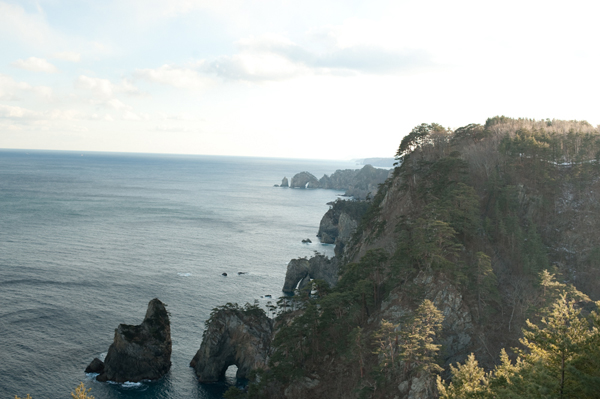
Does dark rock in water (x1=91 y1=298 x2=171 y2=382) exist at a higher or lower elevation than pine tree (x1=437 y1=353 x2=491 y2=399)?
lower

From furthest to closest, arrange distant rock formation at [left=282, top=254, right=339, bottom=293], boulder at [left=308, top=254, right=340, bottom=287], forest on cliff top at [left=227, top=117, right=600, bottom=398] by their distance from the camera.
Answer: boulder at [left=308, top=254, right=340, bottom=287] < distant rock formation at [left=282, top=254, right=339, bottom=293] < forest on cliff top at [left=227, top=117, right=600, bottom=398]

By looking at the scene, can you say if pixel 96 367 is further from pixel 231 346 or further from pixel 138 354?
pixel 231 346

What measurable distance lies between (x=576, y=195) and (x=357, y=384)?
47.7 metres

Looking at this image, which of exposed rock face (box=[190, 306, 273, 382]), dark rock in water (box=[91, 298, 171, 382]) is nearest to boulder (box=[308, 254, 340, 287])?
exposed rock face (box=[190, 306, 273, 382])

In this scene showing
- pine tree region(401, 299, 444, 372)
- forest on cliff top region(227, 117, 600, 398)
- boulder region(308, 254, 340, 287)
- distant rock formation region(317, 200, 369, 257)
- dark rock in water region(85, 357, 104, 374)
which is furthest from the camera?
distant rock formation region(317, 200, 369, 257)

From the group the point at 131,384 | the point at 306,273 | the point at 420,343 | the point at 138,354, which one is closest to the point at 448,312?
the point at 420,343

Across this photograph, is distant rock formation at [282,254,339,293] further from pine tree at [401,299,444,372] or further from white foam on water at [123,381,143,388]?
pine tree at [401,299,444,372]

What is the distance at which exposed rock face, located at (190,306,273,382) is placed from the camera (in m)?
59.2

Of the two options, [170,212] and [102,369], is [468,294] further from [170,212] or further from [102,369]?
[170,212]

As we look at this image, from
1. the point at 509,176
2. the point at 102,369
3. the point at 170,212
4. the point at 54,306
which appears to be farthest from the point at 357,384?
the point at 170,212

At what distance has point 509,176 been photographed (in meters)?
66.2

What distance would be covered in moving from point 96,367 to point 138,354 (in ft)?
18.8

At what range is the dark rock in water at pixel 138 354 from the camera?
5662cm

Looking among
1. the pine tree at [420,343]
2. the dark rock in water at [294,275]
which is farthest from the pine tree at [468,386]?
the dark rock in water at [294,275]
